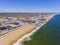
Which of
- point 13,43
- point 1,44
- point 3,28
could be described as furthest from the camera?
point 3,28

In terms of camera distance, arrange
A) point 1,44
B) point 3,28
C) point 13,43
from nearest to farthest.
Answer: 1. point 1,44
2. point 13,43
3. point 3,28

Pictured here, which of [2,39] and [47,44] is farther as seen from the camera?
[2,39]

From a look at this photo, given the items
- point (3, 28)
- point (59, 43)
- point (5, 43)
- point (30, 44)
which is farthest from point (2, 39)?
point (3, 28)

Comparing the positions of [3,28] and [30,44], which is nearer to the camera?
[30,44]

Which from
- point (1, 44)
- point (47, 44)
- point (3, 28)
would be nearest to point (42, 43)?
point (47, 44)

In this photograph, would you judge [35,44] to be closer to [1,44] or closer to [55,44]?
[55,44]

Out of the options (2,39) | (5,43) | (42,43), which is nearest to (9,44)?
(5,43)

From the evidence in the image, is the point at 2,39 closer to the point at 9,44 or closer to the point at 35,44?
the point at 9,44

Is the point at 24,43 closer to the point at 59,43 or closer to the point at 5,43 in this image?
the point at 5,43
